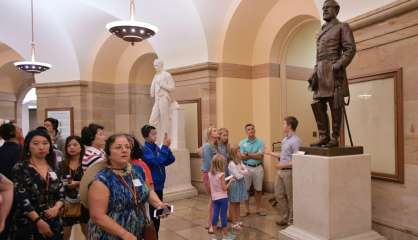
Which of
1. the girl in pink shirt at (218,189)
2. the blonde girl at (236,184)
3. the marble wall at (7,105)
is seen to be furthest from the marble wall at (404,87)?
the marble wall at (7,105)

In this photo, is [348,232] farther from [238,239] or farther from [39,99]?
[39,99]

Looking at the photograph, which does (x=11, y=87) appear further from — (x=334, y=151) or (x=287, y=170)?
(x=334, y=151)

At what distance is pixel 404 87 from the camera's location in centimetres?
395

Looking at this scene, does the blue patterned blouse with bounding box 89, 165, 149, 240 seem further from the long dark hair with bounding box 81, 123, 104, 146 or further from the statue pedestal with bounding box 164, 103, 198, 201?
the statue pedestal with bounding box 164, 103, 198, 201

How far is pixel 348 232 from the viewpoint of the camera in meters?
3.54

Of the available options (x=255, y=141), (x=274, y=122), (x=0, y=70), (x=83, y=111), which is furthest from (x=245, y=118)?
(x=0, y=70)

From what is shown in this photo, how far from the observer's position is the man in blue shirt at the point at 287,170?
190 inches

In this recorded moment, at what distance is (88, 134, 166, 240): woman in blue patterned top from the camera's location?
2.05 m

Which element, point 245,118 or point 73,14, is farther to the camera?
point 73,14

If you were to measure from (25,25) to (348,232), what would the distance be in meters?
10.4

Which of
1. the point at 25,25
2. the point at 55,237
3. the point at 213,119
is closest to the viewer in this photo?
the point at 55,237

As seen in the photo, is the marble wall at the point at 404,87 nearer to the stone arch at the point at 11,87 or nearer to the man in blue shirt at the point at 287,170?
the man in blue shirt at the point at 287,170

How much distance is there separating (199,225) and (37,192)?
3.00 m

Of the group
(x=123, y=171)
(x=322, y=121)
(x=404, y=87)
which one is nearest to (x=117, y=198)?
(x=123, y=171)
